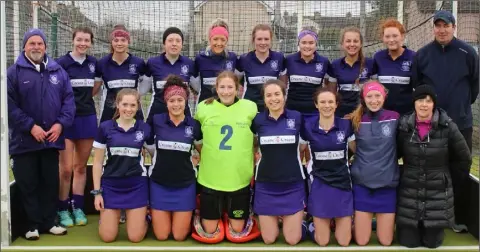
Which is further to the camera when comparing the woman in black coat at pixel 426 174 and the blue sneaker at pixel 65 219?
the blue sneaker at pixel 65 219

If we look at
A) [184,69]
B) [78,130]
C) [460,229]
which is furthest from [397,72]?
[78,130]

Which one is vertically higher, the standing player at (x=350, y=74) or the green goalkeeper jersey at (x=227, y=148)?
the standing player at (x=350, y=74)

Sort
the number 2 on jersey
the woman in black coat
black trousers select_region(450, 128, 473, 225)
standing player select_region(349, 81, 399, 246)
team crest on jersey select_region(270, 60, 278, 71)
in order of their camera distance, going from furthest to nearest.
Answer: team crest on jersey select_region(270, 60, 278, 71), black trousers select_region(450, 128, 473, 225), the number 2 on jersey, standing player select_region(349, 81, 399, 246), the woman in black coat

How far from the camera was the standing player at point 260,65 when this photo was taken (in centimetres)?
476

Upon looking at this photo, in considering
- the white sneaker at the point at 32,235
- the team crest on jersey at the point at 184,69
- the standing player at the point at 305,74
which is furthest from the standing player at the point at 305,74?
the white sneaker at the point at 32,235

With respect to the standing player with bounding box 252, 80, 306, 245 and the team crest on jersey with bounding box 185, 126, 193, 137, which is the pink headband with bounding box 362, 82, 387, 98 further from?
the team crest on jersey with bounding box 185, 126, 193, 137

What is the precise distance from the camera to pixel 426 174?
398 centimetres

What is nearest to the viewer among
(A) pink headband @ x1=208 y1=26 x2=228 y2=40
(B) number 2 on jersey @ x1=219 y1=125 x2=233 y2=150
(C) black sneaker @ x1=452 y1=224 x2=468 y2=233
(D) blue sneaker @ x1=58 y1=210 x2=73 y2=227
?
(B) number 2 on jersey @ x1=219 y1=125 x2=233 y2=150

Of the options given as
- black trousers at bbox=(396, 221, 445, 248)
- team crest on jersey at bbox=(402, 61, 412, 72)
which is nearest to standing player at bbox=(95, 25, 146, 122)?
team crest on jersey at bbox=(402, 61, 412, 72)

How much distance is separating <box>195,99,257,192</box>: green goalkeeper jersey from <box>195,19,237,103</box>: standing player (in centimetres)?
59

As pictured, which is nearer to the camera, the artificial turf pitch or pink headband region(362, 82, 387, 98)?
the artificial turf pitch

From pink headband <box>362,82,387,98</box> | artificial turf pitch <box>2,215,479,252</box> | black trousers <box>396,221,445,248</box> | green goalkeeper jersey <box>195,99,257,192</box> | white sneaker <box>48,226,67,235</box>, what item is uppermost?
pink headband <box>362,82,387,98</box>

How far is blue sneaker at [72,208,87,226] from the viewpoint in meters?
4.66

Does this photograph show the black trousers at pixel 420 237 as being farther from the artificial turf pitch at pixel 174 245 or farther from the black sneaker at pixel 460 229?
the black sneaker at pixel 460 229
